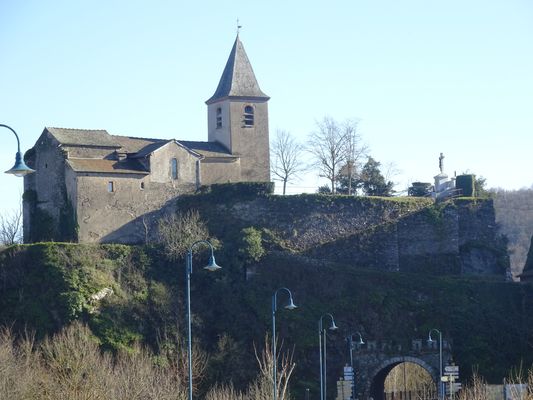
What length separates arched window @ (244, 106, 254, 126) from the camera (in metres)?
75.6

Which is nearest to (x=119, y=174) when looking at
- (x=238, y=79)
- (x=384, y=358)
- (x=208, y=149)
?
(x=208, y=149)

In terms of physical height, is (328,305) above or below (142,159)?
below

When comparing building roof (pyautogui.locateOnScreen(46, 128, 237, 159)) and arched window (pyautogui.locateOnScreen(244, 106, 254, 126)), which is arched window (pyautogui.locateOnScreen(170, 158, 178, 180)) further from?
arched window (pyautogui.locateOnScreen(244, 106, 254, 126))

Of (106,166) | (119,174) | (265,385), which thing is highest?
(106,166)

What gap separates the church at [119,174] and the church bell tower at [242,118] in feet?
0.21

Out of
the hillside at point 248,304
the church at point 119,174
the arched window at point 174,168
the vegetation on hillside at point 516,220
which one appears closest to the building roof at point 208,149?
the church at point 119,174

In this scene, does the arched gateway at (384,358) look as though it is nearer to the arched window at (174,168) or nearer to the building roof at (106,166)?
the arched window at (174,168)

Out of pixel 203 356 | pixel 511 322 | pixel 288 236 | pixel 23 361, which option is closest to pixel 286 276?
pixel 288 236

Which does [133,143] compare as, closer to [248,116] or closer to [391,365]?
[248,116]

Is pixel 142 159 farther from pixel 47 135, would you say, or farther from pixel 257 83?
pixel 257 83

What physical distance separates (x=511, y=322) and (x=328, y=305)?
1044 cm

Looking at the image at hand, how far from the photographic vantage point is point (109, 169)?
68.4 metres

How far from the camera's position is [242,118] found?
7550 cm

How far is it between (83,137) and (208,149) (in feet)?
27.6
